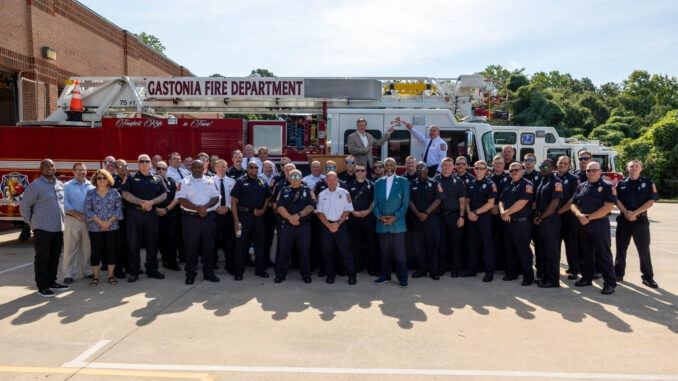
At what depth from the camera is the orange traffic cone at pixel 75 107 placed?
34.9 ft

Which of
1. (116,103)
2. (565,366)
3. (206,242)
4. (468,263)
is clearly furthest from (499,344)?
(116,103)

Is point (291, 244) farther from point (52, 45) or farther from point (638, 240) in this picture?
point (52, 45)

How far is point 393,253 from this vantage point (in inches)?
301

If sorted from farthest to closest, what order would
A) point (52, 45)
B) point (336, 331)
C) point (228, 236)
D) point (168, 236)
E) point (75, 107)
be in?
point (52, 45)
point (75, 107)
point (168, 236)
point (228, 236)
point (336, 331)

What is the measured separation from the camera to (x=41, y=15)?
1681cm

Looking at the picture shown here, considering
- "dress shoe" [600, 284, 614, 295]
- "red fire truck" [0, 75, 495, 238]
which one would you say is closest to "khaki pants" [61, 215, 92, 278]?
"red fire truck" [0, 75, 495, 238]

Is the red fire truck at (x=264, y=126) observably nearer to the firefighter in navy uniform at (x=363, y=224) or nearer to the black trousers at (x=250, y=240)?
the firefighter in navy uniform at (x=363, y=224)

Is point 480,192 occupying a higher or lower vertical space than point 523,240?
higher

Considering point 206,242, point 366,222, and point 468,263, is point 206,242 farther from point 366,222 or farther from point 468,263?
point 468,263

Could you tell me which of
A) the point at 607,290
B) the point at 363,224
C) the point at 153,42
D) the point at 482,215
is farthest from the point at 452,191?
the point at 153,42

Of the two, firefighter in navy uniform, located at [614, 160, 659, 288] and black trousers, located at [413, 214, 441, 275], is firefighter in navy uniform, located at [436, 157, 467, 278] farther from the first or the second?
firefighter in navy uniform, located at [614, 160, 659, 288]

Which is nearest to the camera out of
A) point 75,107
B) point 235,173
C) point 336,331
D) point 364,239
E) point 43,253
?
point 336,331

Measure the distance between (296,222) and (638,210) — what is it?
5138mm

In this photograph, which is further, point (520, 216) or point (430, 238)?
point (430, 238)
